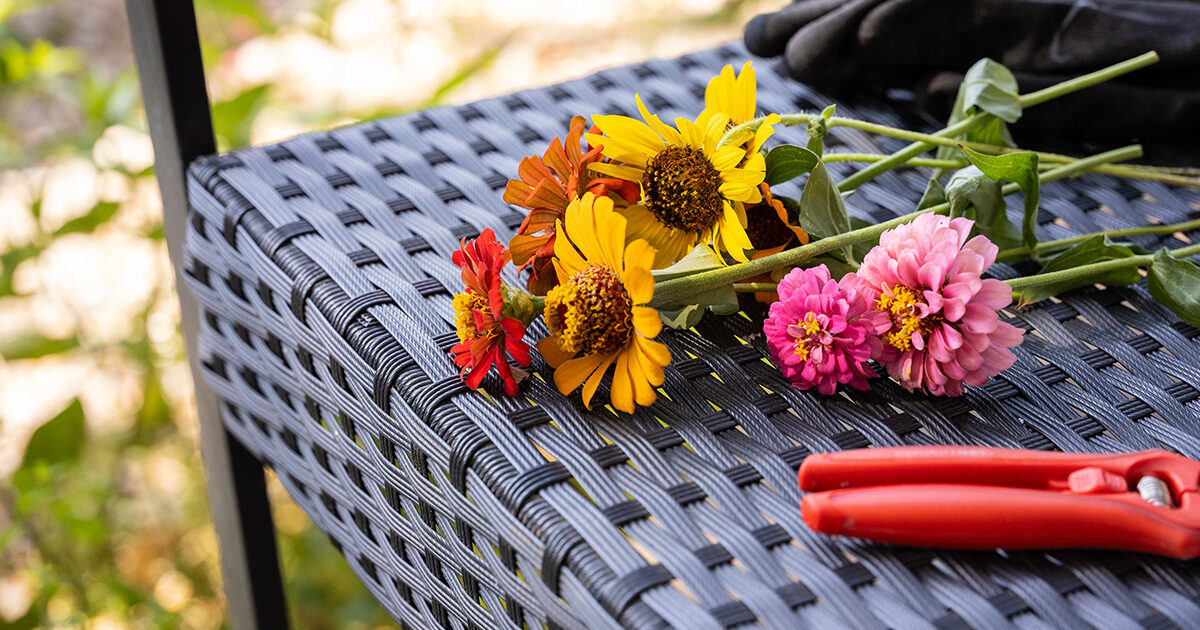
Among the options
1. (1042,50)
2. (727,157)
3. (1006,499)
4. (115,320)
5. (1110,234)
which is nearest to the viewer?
(1006,499)

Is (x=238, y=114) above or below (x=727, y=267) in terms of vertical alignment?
below

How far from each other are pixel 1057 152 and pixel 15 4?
4.03 feet

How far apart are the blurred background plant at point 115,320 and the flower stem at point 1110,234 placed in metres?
Answer: 0.74

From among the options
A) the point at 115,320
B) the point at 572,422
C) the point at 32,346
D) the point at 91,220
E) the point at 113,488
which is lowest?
the point at 113,488

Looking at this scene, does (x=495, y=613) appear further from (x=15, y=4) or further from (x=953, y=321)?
(x=15, y=4)

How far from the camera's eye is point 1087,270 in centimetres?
52

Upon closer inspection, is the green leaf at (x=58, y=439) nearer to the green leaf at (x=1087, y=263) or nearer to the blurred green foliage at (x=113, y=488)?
the blurred green foliage at (x=113, y=488)

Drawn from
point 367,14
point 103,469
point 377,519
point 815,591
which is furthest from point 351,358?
point 367,14

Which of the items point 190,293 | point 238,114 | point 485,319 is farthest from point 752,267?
point 238,114

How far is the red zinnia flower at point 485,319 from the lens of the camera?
1.42 feet

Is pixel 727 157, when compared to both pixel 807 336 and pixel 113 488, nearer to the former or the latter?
pixel 807 336

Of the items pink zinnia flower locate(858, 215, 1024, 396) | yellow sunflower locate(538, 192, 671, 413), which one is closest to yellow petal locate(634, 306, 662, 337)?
yellow sunflower locate(538, 192, 671, 413)

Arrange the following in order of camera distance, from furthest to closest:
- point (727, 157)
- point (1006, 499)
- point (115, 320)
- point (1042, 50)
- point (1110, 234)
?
1. point (115, 320)
2. point (1042, 50)
3. point (1110, 234)
4. point (727, 157)
5. point (1006, 499)

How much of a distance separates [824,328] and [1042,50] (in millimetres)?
387
